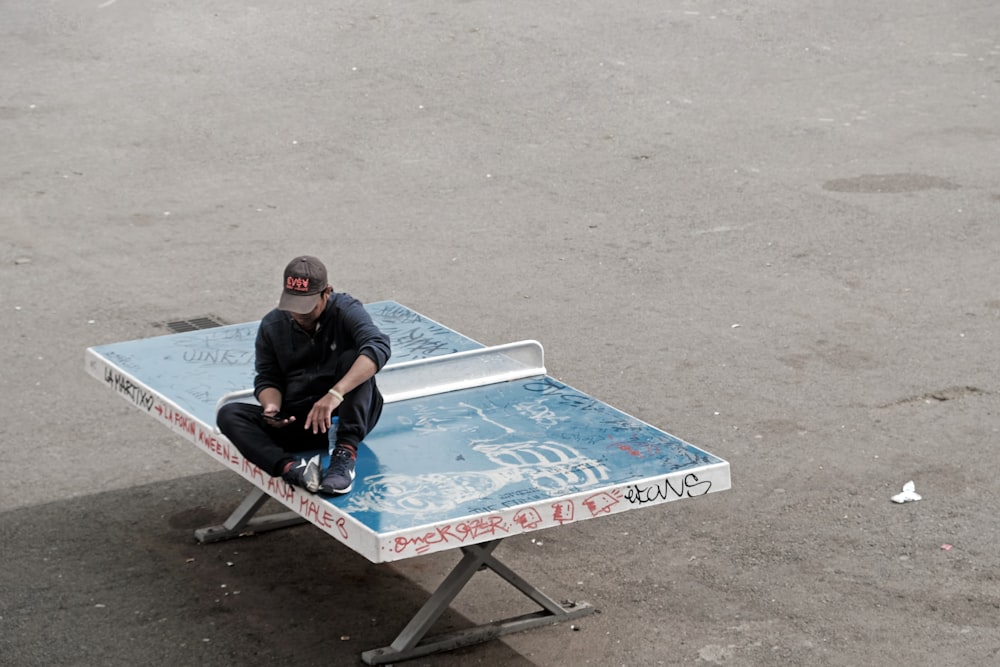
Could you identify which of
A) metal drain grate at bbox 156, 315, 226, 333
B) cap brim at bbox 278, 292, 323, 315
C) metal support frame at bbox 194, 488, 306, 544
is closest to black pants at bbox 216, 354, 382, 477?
cap brim at bbox 278, 292, 323, 315

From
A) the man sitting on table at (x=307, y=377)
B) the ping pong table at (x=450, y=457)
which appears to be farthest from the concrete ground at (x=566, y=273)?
the man sitting on table at (x=307, y=377)

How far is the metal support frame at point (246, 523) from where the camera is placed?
294 inches

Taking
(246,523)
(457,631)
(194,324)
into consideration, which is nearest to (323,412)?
(457,631)

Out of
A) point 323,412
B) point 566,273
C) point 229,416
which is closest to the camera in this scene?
point 323,412

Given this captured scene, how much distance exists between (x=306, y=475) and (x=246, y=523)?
5.77ft

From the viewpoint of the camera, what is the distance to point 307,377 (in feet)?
21.1

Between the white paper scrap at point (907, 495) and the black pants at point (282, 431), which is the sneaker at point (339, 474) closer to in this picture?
the black pants at point (282, 431)

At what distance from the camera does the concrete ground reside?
678cm

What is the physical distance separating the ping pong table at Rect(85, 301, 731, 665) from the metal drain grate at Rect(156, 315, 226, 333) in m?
2.13

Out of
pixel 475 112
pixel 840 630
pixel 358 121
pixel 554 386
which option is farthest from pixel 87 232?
pixel 840 630

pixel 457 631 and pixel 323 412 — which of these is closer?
pixel 323 412

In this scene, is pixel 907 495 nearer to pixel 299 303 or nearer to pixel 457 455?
pixel 457 455

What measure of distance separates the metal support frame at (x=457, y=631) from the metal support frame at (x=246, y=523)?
133 cm

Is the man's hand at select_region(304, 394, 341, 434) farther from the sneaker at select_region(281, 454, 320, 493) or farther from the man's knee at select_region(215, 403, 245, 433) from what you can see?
the man's knee at select_region(215, 403, 245, 433)
